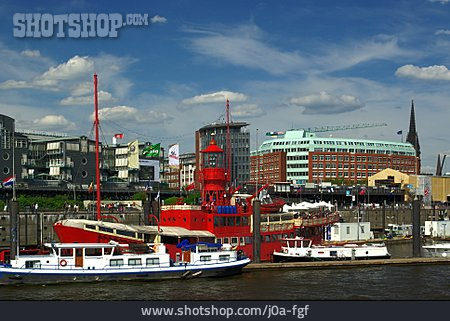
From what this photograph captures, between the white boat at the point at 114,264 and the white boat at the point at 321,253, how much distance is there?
1037 cm

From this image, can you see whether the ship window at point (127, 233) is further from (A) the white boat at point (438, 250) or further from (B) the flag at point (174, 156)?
(B) the flag at point (174, 156)

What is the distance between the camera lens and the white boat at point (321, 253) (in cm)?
7431

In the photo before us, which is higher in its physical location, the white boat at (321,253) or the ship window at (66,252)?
the ship window at (66,252)

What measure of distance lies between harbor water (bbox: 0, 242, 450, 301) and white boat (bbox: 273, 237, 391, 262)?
18.5 feet

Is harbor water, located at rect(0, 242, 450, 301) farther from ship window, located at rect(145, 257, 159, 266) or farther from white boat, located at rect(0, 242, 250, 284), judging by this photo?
ship window, located at rect(145, 257, 159, 266)

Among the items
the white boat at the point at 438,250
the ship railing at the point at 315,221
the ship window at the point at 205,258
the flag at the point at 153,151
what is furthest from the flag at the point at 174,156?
the ship window at the point at 205,258

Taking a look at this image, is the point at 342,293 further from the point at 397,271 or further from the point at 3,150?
the point at 3,150

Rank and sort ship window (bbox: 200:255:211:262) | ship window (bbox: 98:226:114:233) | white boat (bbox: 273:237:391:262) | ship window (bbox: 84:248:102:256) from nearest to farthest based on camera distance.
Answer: ship window (bbox: 84:248:102:256), ship window (bbox: 200:255:211:262), ship window (bbox: 98:226:114:233), white boat (bbox: 273:237:391:262)

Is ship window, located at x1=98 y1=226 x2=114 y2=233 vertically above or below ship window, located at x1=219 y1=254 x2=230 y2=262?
above

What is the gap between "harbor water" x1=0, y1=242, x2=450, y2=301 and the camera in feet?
175

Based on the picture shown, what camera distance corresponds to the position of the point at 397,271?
6988 centimetres

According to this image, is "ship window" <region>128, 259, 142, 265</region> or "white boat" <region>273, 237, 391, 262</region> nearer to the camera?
"ship window" <region>128, 259, 142, 265</region>

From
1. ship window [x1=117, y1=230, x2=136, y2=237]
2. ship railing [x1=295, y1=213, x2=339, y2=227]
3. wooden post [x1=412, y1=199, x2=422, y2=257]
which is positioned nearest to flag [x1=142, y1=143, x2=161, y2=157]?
ship railing [x1=295, y1=213, x2=339, y2=227]

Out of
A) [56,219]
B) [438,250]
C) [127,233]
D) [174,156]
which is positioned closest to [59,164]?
[174,156]
